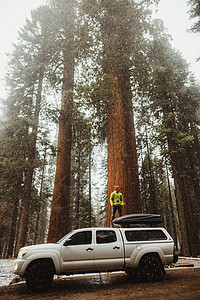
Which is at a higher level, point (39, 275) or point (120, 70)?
point (120, 70)

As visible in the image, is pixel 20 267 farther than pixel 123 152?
No

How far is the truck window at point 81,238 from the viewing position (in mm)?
4996

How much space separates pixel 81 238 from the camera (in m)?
5.07

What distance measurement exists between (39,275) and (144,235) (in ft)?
8.96

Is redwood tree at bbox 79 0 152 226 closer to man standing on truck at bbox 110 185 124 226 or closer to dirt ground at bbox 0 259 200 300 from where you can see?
man standing on truck at bbox 110 185 124 226

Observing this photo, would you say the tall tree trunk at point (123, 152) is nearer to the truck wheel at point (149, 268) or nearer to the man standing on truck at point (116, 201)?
the man standing on truck at point (116, 201)

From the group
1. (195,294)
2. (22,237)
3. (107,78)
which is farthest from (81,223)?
(195,294)

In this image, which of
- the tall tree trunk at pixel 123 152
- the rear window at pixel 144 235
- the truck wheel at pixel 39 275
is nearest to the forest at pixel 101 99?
the tall tree trunk at pixel 123 152

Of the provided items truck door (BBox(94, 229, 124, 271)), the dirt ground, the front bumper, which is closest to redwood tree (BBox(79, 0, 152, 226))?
truck door (BBox(94, 229, 124, 271))

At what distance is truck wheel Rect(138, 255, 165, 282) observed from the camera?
4.98 meters

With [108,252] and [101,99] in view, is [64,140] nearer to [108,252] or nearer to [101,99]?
[101,99]

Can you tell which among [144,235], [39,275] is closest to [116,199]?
[144,235]

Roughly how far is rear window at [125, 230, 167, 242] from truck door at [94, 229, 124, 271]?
0.30m

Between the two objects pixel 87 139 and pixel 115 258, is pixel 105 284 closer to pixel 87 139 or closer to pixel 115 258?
pixel 115 258
